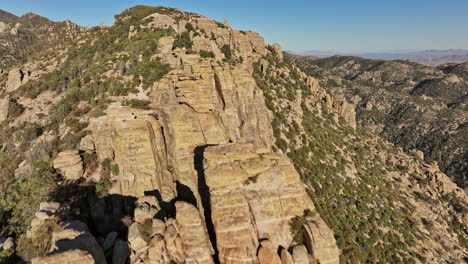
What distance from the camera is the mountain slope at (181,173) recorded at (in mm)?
16609

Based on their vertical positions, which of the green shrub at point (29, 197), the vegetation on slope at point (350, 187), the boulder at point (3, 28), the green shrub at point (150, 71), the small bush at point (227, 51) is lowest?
the vegetation on slope at point (350, 187)

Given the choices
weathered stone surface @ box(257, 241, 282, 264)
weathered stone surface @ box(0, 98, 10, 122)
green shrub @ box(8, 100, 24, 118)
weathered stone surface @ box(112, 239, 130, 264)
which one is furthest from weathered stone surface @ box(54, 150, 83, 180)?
weathered stone surface @ box(0, 98, 10, 122)

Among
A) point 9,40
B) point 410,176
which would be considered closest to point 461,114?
point 410,176

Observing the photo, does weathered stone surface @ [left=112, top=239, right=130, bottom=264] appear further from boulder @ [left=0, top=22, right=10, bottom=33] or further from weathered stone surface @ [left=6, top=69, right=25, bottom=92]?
boulder @ [left=0, top=22, right=10, bottom=33]

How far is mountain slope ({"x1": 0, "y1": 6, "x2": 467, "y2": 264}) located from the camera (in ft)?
54.5

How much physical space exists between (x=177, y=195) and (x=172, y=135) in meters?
6.65

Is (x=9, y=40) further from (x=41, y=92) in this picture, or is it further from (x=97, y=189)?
(x=97, y=189)

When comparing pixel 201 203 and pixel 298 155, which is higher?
pixel 201 203

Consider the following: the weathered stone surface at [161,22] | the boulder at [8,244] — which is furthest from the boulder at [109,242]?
the weathered stone surface at [161,22]

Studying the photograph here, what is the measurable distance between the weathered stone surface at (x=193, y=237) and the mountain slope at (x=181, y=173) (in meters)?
0.08

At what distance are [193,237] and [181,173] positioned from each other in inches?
338

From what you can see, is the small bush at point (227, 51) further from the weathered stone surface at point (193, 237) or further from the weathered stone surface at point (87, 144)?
the weathered stone surface at point (193, 237)

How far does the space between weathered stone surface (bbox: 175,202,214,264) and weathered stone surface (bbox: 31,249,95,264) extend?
6.25 m

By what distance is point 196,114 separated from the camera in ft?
95.8
